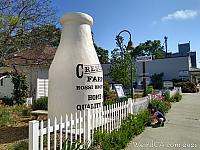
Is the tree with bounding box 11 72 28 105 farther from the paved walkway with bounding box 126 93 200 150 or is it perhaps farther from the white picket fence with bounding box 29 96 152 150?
the paved walkway with bounding box 126 93 200 150

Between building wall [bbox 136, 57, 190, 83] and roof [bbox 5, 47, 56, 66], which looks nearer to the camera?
roof [bbox 5, 47, 56, 66]

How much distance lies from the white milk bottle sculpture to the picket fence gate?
1.32 feet

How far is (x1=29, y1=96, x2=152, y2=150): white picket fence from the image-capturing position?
13.9ft

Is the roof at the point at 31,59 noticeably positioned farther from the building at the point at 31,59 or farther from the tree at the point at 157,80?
the tree at the point at 157,80

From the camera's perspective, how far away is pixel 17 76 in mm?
19094

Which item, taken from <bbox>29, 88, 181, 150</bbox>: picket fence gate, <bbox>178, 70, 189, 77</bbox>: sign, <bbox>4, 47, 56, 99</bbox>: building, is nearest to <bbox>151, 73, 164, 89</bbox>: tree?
<bbox>178, 70, 189, 77</bbox>: sign

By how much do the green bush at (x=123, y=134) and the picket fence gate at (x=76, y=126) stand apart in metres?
0.20

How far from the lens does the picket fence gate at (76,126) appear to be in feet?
13.9

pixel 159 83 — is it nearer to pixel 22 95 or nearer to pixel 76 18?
pixel 22 95

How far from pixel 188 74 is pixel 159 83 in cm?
465

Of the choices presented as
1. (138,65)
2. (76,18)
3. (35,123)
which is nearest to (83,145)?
(35,123)

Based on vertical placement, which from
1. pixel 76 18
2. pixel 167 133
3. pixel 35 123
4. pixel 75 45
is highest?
pixel 76 18

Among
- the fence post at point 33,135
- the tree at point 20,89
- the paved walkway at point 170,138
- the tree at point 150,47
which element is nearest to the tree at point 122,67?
the tree at point 20,89

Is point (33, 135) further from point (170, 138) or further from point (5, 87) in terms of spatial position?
point (5, 87)
